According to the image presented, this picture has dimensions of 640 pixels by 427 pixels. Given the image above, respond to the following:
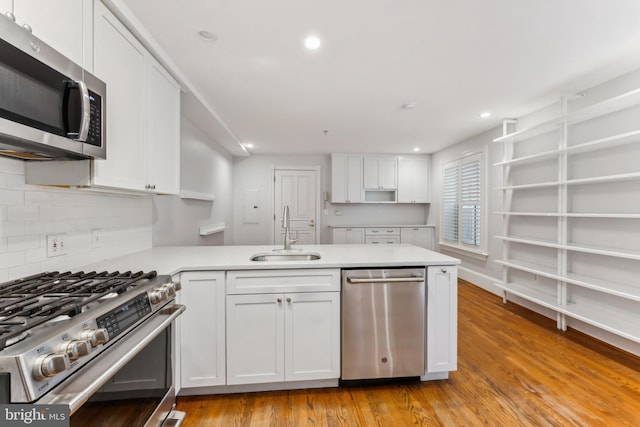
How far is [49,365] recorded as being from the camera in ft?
2.34

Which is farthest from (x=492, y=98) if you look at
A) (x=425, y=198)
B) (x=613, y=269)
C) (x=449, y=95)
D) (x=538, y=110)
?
(x=425, y=198)

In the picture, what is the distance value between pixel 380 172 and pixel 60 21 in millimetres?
5277

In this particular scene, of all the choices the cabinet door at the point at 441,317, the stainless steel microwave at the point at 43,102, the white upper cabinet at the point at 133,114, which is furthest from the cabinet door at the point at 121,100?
the cabinet door at the point at 441,317

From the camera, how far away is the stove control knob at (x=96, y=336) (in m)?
0.85

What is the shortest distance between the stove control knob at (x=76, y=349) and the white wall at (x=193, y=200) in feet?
6.48

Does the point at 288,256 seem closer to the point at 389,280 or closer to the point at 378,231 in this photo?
the point at 389,280

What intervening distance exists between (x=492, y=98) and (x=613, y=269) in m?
1.93

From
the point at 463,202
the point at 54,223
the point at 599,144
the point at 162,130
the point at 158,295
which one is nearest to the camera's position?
the point at 158,295

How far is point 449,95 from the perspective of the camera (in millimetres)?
2904

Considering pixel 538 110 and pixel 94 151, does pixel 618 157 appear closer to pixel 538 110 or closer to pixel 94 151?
pixel 538 110

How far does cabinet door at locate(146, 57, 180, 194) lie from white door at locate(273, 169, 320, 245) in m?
3.66

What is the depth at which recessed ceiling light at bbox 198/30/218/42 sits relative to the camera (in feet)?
6.19

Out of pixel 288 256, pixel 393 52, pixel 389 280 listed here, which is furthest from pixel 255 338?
pixel 393 52

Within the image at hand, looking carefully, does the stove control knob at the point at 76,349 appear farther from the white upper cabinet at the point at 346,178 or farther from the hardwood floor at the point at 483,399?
the white upper cabinet at the point at 346,178
